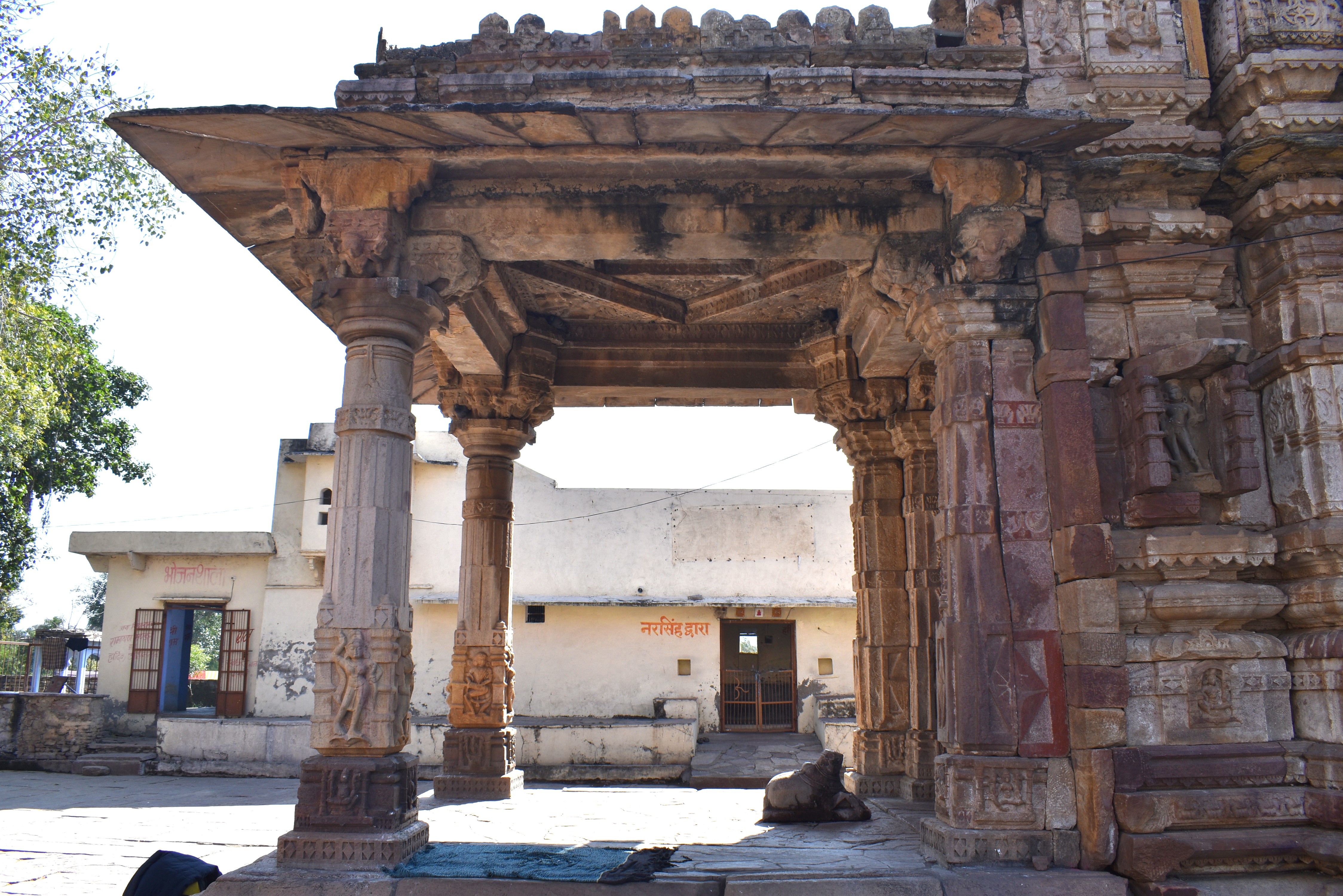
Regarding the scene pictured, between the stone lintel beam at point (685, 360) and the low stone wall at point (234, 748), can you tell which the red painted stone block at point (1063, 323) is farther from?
the low stone wall at point (234, 748)

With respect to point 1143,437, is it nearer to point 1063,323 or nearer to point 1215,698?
point 1063,323

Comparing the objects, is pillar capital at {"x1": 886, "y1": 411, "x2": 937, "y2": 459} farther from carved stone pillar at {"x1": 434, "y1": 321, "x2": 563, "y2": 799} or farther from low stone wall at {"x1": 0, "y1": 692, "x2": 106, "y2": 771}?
low stone wall at {"x1": 0, "y1": 692, "x2": 106, "y2": 771}

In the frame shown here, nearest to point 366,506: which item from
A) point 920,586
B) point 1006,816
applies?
point 1006,816

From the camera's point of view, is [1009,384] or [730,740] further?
[730,740]

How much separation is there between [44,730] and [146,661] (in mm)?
3093

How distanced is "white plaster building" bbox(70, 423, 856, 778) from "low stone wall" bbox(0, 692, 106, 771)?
2346mm

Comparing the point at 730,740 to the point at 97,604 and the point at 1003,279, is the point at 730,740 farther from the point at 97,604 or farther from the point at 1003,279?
the point at 97,604

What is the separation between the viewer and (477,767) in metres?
8.33

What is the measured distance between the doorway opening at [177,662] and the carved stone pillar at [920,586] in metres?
15.2

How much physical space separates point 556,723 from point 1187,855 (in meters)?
13.0

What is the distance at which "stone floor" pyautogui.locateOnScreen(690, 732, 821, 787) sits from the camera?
44.5 feet

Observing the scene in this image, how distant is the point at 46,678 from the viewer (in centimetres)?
2091

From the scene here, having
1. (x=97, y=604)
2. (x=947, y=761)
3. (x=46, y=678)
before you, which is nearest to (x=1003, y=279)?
(x=947, y=761)

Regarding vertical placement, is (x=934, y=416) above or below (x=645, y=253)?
below
